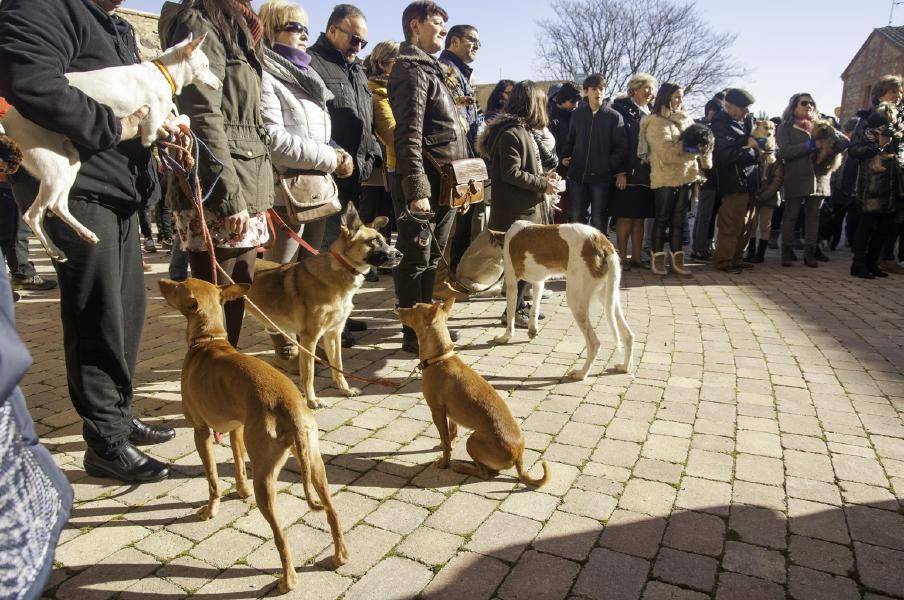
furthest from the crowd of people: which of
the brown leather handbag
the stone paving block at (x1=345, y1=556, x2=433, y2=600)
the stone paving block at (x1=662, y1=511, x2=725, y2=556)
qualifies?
the stone paving block at (x1=662, y1=511, x2=725, y2=556)

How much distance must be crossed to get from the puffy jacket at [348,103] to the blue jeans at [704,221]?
19.8 feet

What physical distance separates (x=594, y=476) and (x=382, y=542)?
1202 millimetres

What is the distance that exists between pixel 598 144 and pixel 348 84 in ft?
13.3

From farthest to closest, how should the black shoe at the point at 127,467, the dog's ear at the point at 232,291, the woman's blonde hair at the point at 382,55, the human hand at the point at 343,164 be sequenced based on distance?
the woman's blonde hair at the point at 382,55 → the human hand at the point at 343,164 → the black shoe at the point at 127,467 → the dog's ear at the point at 232,291

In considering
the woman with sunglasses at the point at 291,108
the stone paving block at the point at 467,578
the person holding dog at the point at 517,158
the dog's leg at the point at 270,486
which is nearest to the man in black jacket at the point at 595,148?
the person holding dog at the point at 517,158

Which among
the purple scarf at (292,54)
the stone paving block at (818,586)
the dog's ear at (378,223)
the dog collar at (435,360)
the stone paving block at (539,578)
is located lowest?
the stone paving block at (539,578)

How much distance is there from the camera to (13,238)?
671 cm

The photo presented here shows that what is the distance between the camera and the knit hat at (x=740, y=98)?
8352mm

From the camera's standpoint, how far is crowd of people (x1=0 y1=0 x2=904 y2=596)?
8.30 feet

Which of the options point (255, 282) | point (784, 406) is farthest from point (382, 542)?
point (784, 406)

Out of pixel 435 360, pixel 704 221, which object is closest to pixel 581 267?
pixel 435 360

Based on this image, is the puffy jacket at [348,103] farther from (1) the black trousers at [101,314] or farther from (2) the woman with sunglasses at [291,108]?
(1) the black trousers at [101,314]

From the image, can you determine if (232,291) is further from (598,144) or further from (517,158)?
(598,144)

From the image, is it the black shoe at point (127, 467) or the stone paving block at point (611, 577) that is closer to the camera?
the stone paving block at point (611, 577)
